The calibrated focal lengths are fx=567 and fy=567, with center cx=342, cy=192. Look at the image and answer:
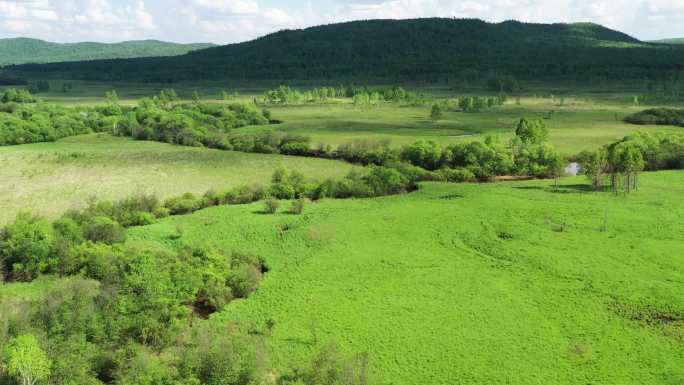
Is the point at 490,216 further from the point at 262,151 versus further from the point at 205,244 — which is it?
the point at 262,151

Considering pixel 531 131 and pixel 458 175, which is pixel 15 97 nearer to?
pixel 458 175

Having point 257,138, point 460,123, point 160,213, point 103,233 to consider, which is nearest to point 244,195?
point 160,213

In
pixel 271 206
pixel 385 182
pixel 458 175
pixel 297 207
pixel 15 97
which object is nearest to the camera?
pixel 271 206

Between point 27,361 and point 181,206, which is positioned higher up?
point 27,361

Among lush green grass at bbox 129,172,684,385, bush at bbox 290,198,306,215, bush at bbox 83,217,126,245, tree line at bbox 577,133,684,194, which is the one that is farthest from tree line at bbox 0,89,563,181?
bush at bbox 83,217,126,245

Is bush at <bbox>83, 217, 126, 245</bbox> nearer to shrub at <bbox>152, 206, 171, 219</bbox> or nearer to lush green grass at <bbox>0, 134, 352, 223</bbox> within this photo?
shrub at <bbox>152, 206, 171, 219</bbox>

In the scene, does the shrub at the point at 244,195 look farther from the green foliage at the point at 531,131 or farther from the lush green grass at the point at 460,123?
A: the green foliage at the point at 531,131
